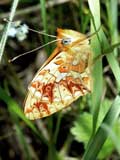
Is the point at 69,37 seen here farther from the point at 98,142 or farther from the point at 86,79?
the point at 98,142

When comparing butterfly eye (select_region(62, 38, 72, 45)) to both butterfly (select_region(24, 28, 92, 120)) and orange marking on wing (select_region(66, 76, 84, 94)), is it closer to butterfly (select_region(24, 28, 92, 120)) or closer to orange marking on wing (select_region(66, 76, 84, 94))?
butterfly (select_region(24, 28, 92, 120))

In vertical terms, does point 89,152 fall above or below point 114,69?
below

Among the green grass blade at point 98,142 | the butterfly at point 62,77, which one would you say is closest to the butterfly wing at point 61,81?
the butterfly at point 62,77

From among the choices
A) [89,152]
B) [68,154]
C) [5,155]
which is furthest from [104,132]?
[5,155]

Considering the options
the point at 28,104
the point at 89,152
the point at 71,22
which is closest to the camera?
the point at 89,152

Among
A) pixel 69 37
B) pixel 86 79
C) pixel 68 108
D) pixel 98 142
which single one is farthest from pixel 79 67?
pixel 68 108

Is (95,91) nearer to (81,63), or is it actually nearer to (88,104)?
(81,63)

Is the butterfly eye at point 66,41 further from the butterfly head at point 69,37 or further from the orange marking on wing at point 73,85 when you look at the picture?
the orange marking on wing at point 73,85
